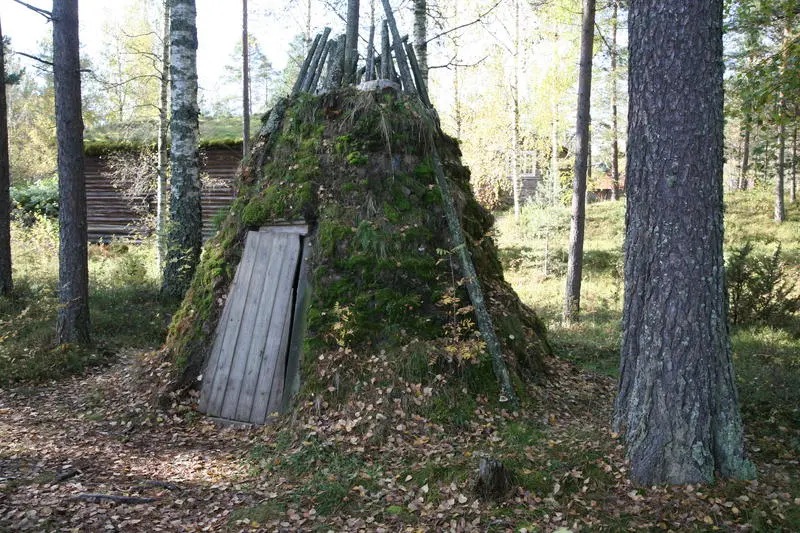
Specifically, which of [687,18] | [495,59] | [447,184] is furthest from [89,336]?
[495,59]

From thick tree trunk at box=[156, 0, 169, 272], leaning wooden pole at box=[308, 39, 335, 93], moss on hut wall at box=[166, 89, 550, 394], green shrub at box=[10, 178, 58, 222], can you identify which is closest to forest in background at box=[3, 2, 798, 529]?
moss on hut wall at box=[166, 89, 550, 394]

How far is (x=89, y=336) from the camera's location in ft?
29.4

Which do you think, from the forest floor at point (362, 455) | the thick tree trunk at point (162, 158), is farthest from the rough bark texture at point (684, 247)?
the thick tree trunk at point (162, 158)

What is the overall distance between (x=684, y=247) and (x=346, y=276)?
3599 millimetres

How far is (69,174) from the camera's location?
8.54 meters

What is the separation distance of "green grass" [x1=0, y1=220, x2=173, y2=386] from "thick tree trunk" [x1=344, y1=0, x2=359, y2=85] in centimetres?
543

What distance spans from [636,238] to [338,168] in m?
3.88

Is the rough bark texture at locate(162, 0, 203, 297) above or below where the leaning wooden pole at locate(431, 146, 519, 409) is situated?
above

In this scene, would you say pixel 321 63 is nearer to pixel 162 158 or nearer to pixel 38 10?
pixel 38 10

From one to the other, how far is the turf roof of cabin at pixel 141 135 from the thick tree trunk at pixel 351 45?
809cm

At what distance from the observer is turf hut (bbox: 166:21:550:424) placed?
6191mm

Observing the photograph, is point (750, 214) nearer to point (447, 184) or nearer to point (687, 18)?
point (447, 184)

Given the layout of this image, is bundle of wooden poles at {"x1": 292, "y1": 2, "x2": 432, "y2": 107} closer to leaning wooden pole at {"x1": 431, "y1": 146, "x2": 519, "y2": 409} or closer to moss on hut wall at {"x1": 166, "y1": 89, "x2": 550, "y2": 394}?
moss on hut wall at {"x1": 166, "y1": 89, "x2": 550, "y2": 394}

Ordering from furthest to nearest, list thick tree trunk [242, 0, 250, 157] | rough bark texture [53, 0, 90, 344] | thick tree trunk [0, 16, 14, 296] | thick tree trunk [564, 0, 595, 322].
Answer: thick tree trunk [242, 0, 250, 157]
thick tree trunk [564, 0, 595, 322]
thick tree trunk [0, 16, 14, 296]
rough bark texture [53, 0, 90, 344]
